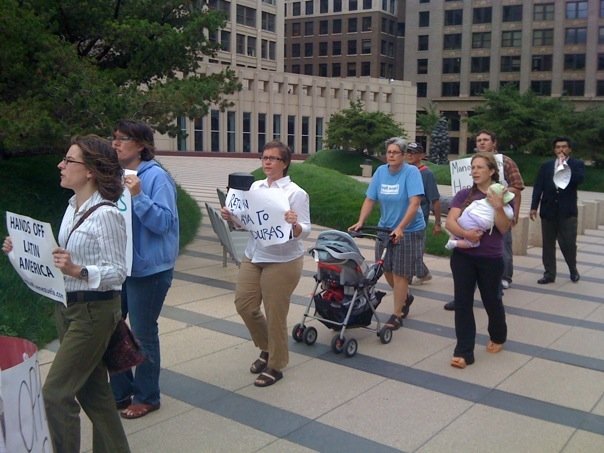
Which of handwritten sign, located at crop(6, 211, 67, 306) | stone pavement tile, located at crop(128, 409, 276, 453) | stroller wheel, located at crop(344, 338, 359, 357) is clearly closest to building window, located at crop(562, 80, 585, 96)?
stroller wheel, located at crop(344, 338, 359, 357)

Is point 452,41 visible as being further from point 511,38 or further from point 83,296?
point 83,296

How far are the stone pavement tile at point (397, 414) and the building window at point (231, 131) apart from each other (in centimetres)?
5279

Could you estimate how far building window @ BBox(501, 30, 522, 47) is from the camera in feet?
274

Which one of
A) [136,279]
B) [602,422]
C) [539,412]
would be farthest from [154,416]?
[602,422]

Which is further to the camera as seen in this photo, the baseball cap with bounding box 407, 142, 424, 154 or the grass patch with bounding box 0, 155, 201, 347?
the baseball cap with bounding box 407, 142, 424, 154

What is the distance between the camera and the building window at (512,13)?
273 feet

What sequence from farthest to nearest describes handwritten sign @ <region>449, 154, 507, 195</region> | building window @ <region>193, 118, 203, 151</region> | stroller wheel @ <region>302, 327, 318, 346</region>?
1. building window @ <region>193, 118, 203, 151</region>
2. handwritten sign @ <region>449, 154, 507, 195</region>
3. stroller wheel @ <region>302, 327, 318, 346</region>

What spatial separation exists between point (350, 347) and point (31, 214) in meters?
6.36

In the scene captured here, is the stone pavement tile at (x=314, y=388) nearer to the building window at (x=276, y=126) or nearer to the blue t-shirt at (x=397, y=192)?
the blue t-shirt at (x=397, y=192)

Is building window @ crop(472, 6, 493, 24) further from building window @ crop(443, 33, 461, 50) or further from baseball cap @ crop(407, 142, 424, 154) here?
baseball cap @ crop(407, 142, 424, 154)

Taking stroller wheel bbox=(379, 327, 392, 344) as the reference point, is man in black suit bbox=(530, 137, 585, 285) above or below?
above

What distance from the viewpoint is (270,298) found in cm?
493

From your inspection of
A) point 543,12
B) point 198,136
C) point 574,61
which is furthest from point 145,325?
point 543,12

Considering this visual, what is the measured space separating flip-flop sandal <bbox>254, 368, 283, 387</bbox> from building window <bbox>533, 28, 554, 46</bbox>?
280 feet
